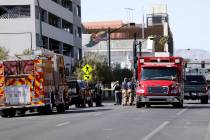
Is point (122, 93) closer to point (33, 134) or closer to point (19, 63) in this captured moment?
point (19, 63)

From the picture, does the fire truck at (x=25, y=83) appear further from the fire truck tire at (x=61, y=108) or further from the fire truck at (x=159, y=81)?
the fire truck at (x=159, y=81)

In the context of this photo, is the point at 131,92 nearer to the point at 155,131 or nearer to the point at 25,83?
the point at 25,83

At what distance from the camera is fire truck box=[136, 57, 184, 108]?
37.2 m

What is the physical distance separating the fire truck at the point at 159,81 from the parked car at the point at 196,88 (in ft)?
37.1

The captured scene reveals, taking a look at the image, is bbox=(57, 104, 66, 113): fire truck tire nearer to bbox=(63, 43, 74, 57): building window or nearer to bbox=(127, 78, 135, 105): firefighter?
bbox=(127, 78, 135, 105): firefighter

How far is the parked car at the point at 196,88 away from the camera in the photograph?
49.5 metres

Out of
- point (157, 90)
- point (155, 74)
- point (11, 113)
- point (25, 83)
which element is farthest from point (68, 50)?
point (25, 83)

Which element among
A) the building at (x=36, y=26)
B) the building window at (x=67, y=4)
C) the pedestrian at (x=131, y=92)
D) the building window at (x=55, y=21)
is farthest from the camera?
the building window at (x=67, y=4)

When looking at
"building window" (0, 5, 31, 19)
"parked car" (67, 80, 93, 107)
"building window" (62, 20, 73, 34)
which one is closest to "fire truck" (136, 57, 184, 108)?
"parked car" (67, 80, 93, 107)

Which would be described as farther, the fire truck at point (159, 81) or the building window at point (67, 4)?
the building window at point (67, 4)

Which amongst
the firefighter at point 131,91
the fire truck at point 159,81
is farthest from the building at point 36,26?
the fire truck at point 159,81

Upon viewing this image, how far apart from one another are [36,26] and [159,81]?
33268 mm

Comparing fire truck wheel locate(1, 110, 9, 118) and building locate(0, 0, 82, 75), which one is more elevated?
building locate(0, 0, 82, 75)

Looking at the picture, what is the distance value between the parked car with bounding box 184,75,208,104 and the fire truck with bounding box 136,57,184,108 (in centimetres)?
1130
